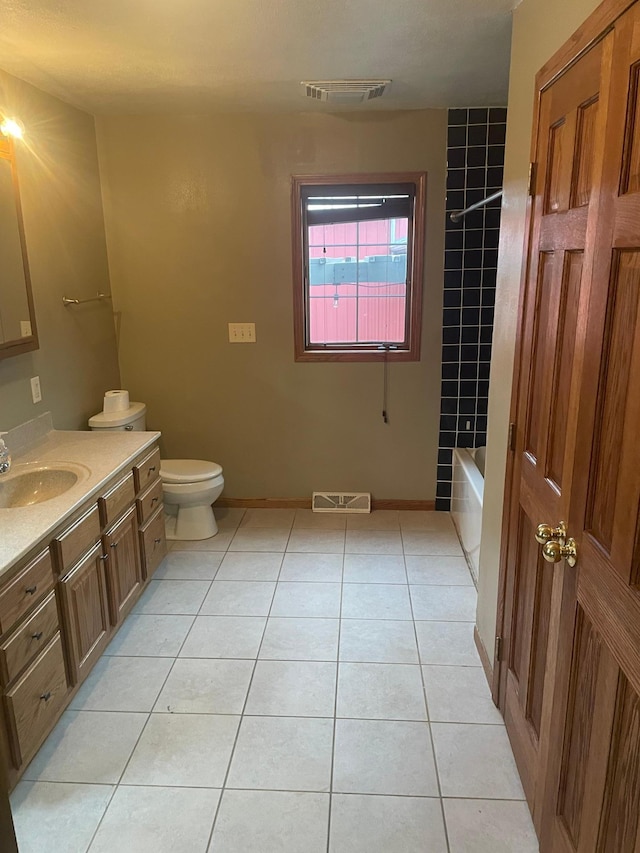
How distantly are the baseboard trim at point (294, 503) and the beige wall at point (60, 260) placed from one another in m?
1.12

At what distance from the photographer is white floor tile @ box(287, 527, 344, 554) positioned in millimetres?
3480

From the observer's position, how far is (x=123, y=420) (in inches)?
133

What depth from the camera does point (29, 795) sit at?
1.89m

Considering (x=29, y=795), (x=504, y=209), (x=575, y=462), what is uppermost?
(x=504, y=209)

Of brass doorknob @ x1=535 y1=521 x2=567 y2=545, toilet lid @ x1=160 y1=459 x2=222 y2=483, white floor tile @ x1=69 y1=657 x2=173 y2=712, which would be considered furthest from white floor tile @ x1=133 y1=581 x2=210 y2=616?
brass doorknob @ x1=535 y1=521 x2=567 y2=545

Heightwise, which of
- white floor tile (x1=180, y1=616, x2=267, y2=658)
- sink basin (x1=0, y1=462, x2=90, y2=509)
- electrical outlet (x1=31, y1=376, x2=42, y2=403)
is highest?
electrical outlet (x1=31, y1=376, x2=42, y2=403)

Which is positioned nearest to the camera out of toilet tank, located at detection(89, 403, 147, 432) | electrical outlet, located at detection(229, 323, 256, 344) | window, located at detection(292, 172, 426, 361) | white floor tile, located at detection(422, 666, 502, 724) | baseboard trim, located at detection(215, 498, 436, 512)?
white floor tile, located at detection(422, 666, 502, 724)

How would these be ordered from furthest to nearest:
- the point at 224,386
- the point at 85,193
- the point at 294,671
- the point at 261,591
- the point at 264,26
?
the point at 224,386
the point at 85,193
the point at 261,591
the point at 294,671
the point at 264,26

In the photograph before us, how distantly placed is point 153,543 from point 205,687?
0.89 meters

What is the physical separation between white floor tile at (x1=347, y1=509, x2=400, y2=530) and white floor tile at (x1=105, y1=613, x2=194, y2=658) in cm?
132

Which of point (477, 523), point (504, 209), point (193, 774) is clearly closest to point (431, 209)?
point (504, 209)

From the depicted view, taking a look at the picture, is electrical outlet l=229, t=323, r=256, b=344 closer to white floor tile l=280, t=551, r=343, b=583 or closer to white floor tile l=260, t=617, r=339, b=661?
white floor tile l=280, t=551, r=343, b=583

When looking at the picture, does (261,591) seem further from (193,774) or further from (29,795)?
(29,795)

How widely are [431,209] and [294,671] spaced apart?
2620mm
